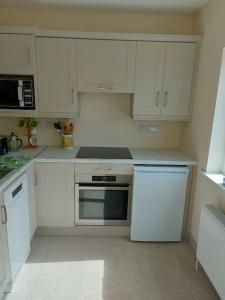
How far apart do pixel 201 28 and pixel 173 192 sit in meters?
1.72

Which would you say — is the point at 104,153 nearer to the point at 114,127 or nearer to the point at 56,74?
the point at 114,127

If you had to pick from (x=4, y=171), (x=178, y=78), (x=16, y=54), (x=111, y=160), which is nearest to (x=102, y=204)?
(x=111, y=160)

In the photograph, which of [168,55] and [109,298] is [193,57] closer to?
[168,55]

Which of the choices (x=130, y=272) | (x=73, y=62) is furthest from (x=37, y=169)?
(x=130, y=272)

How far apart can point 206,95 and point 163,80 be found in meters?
0.48

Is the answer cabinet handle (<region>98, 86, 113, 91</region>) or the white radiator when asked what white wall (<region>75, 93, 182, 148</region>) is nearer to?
cabinet handle (<region>98, 86, 113, 91</region>)

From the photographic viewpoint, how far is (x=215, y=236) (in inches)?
67.2

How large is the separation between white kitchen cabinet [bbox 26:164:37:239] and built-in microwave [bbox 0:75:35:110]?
2.23 feet

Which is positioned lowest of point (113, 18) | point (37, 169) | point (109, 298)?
point (109, 298)

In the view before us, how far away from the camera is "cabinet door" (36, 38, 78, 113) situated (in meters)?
2.31

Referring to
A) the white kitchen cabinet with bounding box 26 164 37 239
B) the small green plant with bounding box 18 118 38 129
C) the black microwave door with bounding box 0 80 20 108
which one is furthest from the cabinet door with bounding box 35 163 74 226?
the black microwave door with bounding box 0 80 20 108

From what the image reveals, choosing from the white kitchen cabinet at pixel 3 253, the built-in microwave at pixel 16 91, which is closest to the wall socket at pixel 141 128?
the built-in microwave at pixel 16 91

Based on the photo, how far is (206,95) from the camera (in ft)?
7.21

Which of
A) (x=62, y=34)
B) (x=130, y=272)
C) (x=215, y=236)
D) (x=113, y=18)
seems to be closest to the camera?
(x=215, y=236)
